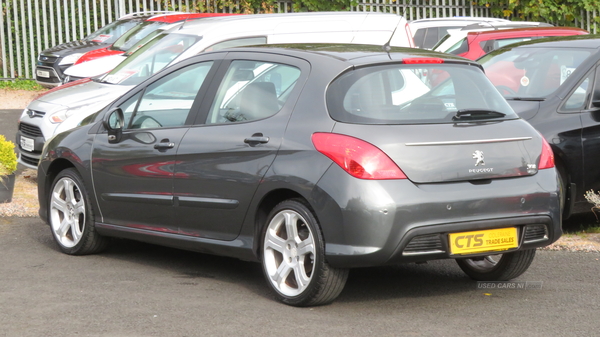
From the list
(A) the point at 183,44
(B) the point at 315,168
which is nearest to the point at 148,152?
(B) the point at 315,168

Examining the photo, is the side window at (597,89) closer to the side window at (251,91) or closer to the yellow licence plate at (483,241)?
the yellow licence plate at (483,241)

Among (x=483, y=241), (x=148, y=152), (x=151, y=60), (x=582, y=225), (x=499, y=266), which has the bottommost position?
(x=582, y=225)

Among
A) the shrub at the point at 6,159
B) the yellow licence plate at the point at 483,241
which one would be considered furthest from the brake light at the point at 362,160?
the shrub at the point at 6,159

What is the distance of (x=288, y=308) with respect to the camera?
5324 mm

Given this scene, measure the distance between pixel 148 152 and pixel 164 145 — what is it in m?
0.19

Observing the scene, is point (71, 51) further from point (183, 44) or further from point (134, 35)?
point (183, 44)

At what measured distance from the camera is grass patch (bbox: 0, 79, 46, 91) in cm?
2005

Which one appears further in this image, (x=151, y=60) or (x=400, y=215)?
(x=151, y=60)

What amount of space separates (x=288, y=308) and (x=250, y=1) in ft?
54.2

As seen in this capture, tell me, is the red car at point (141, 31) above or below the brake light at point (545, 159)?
above

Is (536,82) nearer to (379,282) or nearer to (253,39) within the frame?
(379,282)

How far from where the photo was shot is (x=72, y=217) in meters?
7.00

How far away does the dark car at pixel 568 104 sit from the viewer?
730 centimetres

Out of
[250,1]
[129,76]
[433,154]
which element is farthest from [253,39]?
[250,1]
